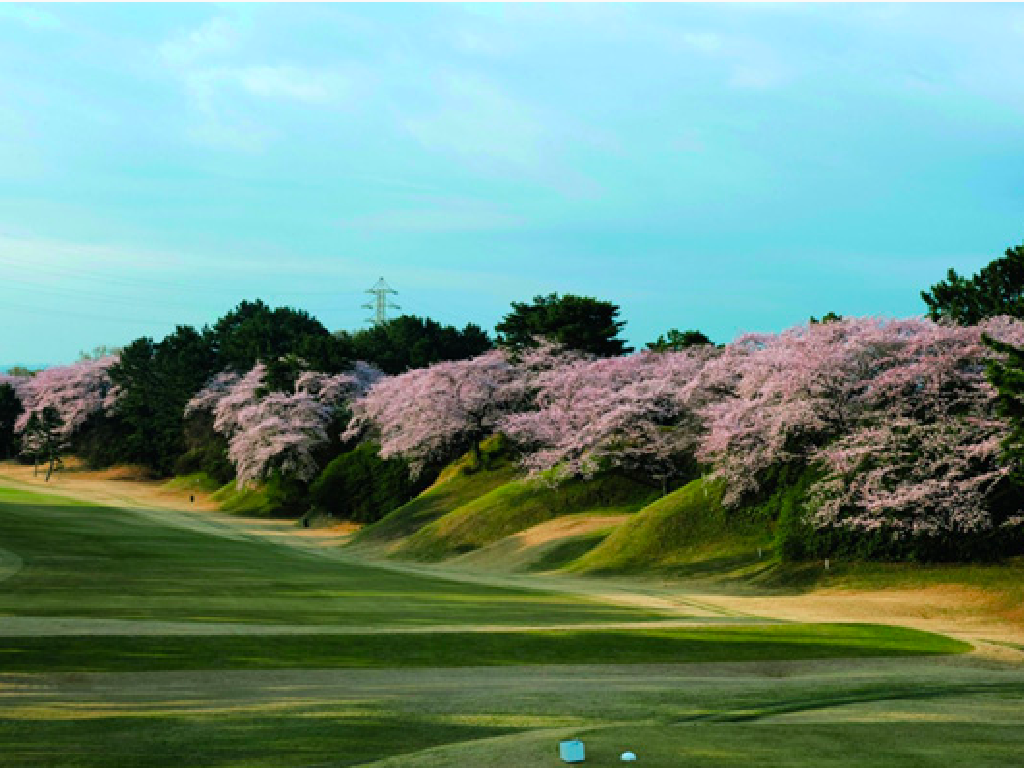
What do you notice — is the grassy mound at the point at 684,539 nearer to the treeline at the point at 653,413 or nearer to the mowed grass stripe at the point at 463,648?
the treeline at the point at 653,413

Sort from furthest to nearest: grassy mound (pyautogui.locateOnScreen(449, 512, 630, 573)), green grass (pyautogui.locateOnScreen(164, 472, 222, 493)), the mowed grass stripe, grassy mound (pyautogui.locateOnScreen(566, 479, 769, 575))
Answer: green grass (pyautogui.locateOnScreen(164, 472, 222, 493)) → grassy mound (pyautogui.locateOnScreen(449, 512, 630, 573)) → grassy mound (pyautogui.locateOnScreen(566, 479, 769, 575)) → the mowed grass stripe

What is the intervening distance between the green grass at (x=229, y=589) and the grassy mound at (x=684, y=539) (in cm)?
1006

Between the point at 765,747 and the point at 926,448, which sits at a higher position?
A: the point at 926,448

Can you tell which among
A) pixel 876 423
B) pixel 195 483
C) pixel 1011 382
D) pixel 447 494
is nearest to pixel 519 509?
pixel 447 494

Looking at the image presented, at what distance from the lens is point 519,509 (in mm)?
65438

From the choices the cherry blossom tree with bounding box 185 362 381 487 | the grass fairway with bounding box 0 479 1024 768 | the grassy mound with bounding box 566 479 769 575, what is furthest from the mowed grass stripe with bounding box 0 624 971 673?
the cherry blossom tree with bounding box 185 362 381 487

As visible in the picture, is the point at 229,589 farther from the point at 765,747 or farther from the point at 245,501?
the point at 245,501

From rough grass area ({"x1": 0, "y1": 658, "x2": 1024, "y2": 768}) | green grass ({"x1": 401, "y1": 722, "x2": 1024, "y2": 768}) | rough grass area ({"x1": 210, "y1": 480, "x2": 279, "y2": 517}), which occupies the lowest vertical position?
rough grass area ({"x1": 210, "y1": 480, "x2": 279, "y2": 517})

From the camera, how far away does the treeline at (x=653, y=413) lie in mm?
41531

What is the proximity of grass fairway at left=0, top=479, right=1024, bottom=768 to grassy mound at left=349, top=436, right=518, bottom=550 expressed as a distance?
32178 mm

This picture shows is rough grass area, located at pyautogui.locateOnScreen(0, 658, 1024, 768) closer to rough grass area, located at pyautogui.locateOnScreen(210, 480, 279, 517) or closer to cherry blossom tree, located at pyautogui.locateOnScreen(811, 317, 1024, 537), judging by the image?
cherry blossom tree, located at pyautogui.locateOnScreen(811, 317, 1024, 537)

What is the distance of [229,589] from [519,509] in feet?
96.0

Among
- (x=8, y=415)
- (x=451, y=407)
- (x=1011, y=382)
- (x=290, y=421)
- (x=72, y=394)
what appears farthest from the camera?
(x=8, y=415)

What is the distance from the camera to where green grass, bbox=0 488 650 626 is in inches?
1216
